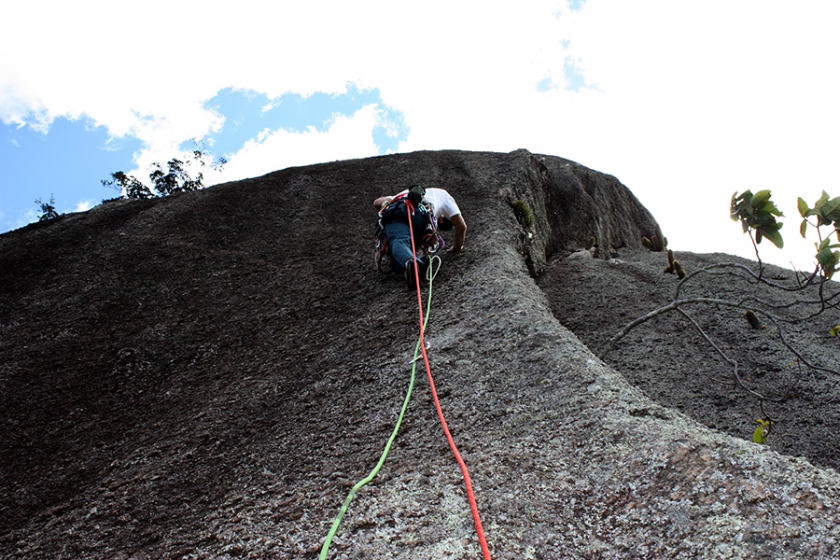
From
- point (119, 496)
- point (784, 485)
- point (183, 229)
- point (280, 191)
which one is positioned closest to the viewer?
point (784, 485)

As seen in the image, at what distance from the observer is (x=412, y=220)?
19.8 ft

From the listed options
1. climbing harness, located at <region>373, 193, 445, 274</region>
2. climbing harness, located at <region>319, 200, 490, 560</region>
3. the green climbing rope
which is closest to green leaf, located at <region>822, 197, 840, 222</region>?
climbing harness, located at <region>319, 200, 490, 560</region>

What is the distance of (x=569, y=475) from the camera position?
2.74 metres

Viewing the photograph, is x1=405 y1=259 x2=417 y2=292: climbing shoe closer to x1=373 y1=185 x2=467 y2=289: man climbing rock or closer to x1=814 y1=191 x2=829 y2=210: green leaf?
x1=373 y1=185 x2=467 y2=289: man climbing rock

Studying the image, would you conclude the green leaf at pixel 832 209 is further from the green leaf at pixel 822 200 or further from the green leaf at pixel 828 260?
the green leaf at pixel 828 260

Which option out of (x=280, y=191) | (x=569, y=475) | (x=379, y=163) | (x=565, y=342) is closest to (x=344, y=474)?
(x=569, y=475)

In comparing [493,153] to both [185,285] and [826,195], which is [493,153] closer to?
[185,285]

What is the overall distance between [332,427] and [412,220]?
2998mm

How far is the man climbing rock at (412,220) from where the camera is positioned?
577 cm

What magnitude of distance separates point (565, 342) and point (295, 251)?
16.0ft

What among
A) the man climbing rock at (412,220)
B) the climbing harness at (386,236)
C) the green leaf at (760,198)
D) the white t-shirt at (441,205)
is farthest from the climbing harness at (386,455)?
the green leaf at (760,198)

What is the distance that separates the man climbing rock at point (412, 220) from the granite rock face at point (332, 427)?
0.34 metres

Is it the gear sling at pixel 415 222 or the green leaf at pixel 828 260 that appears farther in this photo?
the gear sling at pixel 415 222

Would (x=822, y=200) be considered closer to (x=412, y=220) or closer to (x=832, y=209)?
(x=832, y=209)
